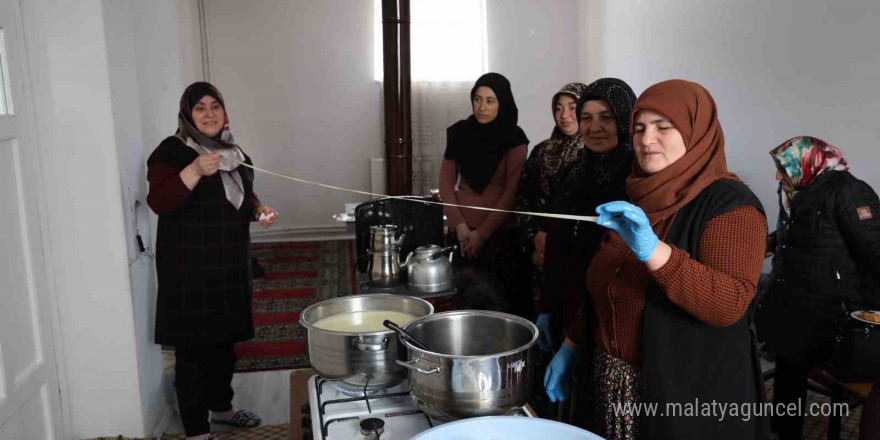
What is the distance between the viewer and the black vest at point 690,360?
124 centimetres

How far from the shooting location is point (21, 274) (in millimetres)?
1902

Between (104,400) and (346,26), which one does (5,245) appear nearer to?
(104,400)

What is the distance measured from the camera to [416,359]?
1132 mm

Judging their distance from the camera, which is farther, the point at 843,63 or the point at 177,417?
the point at 843,63

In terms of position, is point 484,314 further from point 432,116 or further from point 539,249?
point 432,116

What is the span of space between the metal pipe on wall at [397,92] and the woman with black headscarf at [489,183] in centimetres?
66

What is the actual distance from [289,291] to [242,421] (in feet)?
6.46

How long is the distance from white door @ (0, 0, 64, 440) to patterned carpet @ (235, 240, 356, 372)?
0.96 meters

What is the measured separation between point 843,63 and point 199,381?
3.05 meters

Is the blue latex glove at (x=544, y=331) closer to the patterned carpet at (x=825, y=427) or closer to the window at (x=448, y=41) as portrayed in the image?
the patterned carpet at (x=825, y=427)

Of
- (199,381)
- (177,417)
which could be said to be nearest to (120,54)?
(199,381)

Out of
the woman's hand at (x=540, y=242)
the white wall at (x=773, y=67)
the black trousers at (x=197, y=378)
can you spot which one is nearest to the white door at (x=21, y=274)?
the black trousers at (x=197, y=378)

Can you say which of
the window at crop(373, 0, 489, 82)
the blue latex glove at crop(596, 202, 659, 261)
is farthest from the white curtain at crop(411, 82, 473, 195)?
the blue latex glove at crop(596, 202, 659, 261)

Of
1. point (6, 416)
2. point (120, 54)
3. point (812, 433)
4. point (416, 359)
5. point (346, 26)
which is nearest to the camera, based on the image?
point (416, 359)
